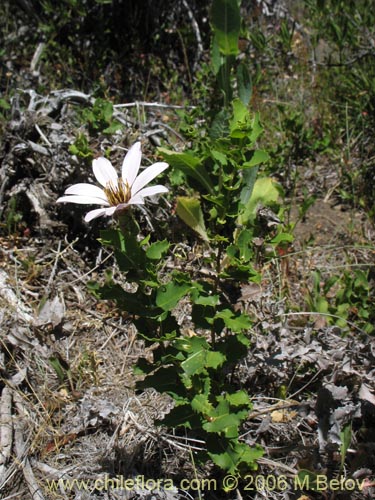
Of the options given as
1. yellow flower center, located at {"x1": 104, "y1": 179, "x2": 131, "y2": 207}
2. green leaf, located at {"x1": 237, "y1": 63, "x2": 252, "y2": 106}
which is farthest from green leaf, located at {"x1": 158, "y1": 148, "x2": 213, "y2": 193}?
green leaf, located at {"x1": 237, "y1": 63, "x2": 252, "y2": 106}

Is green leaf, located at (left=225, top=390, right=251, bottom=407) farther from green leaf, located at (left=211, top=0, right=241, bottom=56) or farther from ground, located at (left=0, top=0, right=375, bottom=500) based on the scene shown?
green leaf, located at (left=211, top=0, right=241, bottom=56)

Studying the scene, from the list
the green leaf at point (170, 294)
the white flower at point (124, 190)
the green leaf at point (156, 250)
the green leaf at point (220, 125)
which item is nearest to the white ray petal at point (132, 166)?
the white flower at point (124, 190)

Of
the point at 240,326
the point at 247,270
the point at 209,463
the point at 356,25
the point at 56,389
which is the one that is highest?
the point at 356,25

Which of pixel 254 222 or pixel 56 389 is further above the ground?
pixel 254 222

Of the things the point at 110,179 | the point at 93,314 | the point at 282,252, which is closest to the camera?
the point at 110,179

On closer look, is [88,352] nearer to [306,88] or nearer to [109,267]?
[109,267]

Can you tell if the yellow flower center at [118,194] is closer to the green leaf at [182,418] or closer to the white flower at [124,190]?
the white flower at [124,190]

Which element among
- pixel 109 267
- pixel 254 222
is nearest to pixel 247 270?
pixel 254 222

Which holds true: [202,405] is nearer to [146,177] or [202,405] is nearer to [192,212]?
[146,177]
